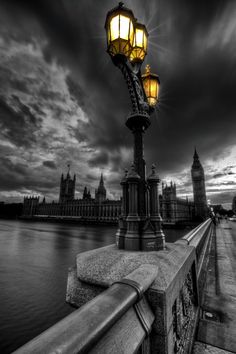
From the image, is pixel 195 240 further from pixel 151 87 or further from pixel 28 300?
pixel 28 300

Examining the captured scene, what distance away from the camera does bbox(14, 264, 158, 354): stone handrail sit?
74 centimetres

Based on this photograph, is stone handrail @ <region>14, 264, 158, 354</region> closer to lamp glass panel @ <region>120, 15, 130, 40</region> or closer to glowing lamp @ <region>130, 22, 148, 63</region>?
lamp glass panel @ <region>120, 15, 130, 40</region>

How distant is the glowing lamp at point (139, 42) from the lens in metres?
3.89

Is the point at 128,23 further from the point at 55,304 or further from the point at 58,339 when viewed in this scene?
the point at 55,304

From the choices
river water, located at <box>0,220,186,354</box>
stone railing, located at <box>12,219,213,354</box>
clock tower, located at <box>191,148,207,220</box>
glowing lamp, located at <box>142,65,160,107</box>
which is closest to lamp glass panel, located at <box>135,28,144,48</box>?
glowing lamp, located at <box>142,65,160,107</box>

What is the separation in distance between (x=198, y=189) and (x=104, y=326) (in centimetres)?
12175

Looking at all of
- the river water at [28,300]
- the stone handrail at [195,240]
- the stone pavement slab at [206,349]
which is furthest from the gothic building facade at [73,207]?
the stone pavement slab at [206,349]

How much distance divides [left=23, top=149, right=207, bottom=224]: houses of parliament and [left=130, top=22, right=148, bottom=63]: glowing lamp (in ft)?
286

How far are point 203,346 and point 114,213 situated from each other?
107844mm

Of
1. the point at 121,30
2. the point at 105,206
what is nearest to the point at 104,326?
the point at 121,30

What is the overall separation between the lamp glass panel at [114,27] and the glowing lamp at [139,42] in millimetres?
549

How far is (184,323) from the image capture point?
7.84 ft

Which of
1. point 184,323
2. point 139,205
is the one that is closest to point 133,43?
point 139,205

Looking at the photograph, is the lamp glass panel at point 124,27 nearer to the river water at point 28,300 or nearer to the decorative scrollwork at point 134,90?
the decorative scrollwork at point 134,90
